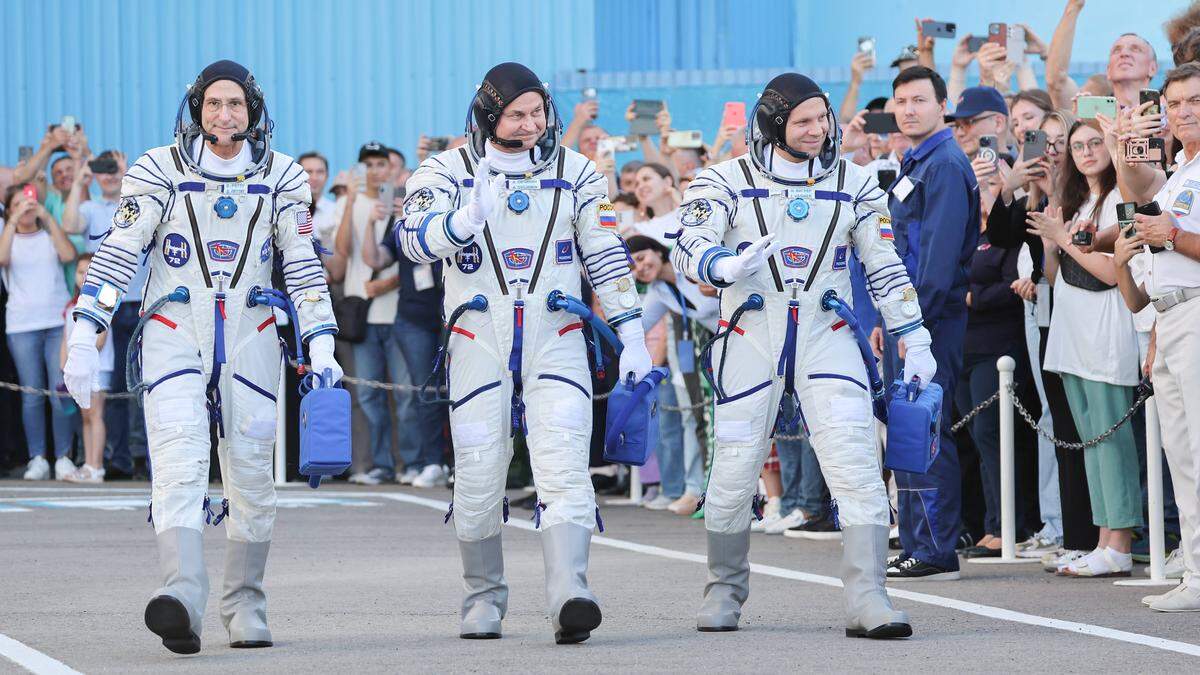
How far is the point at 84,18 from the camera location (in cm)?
2025

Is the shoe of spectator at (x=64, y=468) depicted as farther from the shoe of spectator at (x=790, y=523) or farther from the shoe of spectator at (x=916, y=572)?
the shoe of spectator at (x=916, y=572)

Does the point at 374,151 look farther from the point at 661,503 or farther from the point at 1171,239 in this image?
the point at 1171,239

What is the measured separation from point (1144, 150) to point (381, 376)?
8.35 metres

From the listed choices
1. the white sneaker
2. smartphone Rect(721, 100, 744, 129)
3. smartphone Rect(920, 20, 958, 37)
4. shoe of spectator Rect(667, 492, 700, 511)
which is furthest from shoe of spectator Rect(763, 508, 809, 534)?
smartphone Rect(920, 20, 958, 37)

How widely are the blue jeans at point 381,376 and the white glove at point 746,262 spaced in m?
8.09

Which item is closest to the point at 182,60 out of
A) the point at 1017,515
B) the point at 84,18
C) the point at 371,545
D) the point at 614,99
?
the point at 84,18

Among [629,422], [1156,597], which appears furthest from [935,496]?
[629,422]

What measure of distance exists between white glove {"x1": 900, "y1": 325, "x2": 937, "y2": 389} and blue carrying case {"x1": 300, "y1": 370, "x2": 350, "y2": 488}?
2.26 metres

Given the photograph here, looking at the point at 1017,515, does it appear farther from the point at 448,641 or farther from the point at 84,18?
the point at 84,18

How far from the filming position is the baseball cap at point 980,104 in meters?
10.2

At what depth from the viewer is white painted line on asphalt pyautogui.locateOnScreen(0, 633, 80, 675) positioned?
20.5 feet

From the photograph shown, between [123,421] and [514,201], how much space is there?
9575 millimetres

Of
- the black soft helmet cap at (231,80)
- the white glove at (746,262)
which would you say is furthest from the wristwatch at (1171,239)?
the black soft helmet cap at (231,80)

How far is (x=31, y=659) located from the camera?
652 cm
